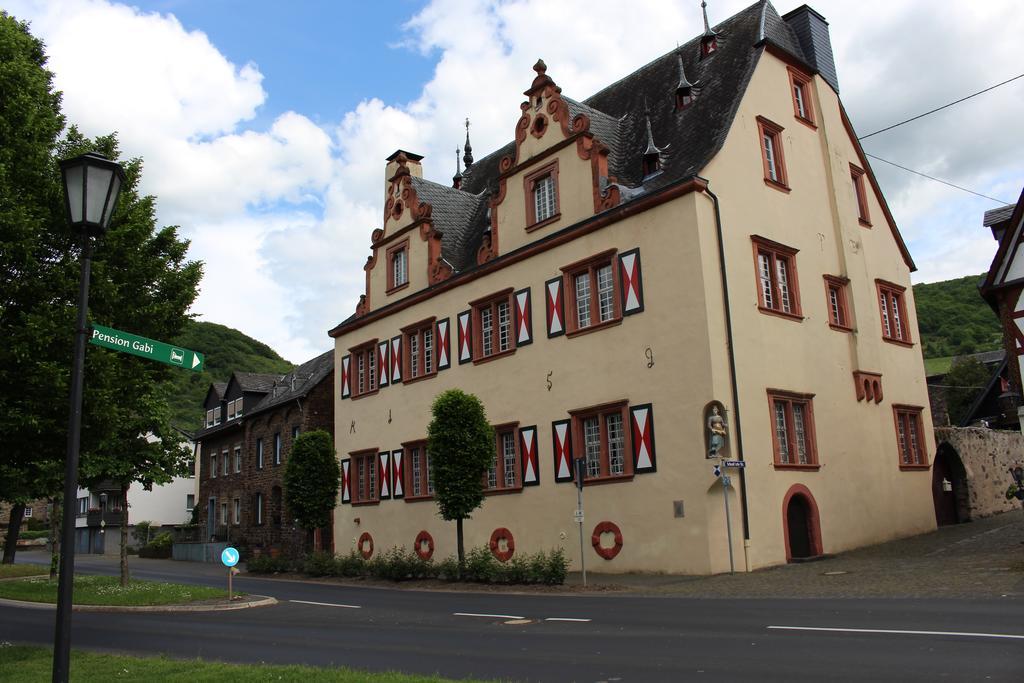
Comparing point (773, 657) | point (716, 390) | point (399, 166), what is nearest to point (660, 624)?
point (773, 657)

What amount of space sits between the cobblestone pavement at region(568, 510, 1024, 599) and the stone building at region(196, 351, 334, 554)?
1916 cm

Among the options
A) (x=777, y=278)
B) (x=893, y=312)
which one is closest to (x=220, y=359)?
(x=893, y=312)

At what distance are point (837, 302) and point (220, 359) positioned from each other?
293 ft

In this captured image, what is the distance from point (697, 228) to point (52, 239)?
1364 cm

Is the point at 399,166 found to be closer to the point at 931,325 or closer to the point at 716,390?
the point at 716,390

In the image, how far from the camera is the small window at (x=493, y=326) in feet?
87.0

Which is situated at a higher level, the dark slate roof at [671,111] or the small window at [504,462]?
the dark slate roof at [671,111]

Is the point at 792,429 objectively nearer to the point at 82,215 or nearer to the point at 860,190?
the point at 860,190

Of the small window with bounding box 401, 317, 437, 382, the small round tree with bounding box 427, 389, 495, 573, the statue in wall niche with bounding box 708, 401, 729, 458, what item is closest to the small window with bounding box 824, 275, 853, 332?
the statue in wall niche with bounding box 708, 401, 729, 458

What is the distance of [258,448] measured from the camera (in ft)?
138

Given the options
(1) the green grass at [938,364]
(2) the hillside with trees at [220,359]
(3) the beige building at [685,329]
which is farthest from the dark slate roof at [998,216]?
(2) the hillside with trees at [220,359]

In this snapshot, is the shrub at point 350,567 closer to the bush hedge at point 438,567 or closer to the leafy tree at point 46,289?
the bush hedge at point 438,567

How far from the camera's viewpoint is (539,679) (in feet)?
26.2

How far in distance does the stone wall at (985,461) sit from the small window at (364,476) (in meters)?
18.1
